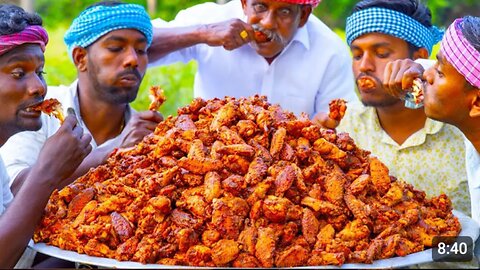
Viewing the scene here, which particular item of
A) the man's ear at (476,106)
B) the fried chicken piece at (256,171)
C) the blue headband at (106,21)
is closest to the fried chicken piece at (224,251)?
the fried chicken piece at (256,171)

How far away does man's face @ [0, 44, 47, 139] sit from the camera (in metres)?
2.73

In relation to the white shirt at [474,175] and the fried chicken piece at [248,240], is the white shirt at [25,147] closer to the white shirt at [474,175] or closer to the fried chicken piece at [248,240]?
the fried chicken piece at [248,240]

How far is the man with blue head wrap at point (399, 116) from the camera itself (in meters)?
3.54

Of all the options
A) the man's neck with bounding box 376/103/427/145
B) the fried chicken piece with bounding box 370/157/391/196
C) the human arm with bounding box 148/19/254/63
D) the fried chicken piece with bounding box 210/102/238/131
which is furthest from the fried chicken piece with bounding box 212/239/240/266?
the human arm with bounding box 148/19/254/63

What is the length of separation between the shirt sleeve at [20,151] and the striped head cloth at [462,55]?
1.80 metres

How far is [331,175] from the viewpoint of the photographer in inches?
96.8

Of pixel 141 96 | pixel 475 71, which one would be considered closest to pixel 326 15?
pixel 141 96

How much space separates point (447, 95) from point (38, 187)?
149 centimetres

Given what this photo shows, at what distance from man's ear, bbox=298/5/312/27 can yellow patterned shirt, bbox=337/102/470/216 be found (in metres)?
0.86

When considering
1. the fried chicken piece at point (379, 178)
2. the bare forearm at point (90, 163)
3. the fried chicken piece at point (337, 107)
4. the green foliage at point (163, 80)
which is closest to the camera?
the fried chicken piece at point (379, 178)

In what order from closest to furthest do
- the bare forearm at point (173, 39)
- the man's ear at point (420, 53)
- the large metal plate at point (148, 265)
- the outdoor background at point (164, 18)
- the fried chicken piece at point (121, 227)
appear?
the large metal plate at point (148, 265), the fried chicken piece at point (121, 227), the man's ear at point (420, 53), the bare forearm at point (173, 39), the outdoor background at point (164, 18)

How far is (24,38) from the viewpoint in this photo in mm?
2793

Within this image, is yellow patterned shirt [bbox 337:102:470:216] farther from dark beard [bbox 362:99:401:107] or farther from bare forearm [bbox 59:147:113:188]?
bare forearm [bbox 59:147:113:188]

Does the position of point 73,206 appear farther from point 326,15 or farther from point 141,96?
point 326,15
